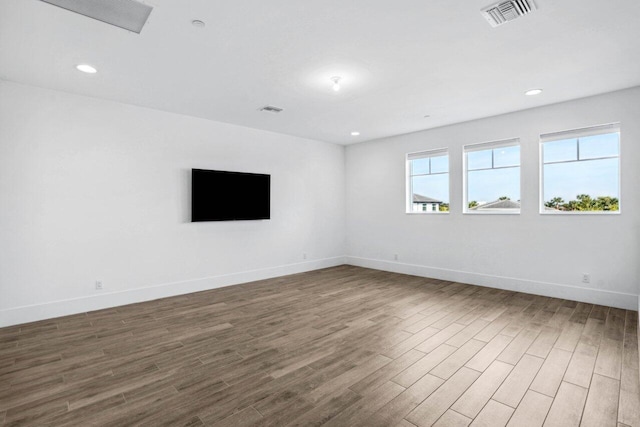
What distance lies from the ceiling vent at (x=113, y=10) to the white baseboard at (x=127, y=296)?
3400 mm

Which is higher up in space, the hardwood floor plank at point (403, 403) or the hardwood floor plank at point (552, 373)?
the hardwood floor plank at point (552, 373)

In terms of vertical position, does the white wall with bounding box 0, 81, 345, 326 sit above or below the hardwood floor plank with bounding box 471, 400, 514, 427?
above

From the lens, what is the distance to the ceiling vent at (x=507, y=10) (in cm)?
231

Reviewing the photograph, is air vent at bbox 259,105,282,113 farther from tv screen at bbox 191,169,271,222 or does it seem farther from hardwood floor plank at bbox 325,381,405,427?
hardwood floor plank at bbox 325,381,405,427

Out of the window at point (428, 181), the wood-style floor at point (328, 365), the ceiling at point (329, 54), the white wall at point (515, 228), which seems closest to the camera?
the wood-style floor at point (328, 365)

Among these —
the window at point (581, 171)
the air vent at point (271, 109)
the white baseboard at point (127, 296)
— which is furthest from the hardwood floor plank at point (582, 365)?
the white baseboard at point (127, 296)

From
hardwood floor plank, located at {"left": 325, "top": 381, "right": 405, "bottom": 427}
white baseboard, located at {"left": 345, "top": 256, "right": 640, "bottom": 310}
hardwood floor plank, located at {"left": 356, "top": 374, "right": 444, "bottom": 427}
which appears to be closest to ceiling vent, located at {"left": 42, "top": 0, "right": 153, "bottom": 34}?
hardwood floor plank, located at {"left": 325, "top": 381, "right": 405, "bottom": 427}

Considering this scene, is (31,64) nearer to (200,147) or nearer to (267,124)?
(200,147)

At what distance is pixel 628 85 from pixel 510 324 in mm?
3290

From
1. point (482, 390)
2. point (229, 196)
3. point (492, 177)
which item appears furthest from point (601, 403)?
point (229, 196)

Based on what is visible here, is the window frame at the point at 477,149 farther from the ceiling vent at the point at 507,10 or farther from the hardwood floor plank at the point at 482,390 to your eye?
the hardwood floor plank at the point at 482,390

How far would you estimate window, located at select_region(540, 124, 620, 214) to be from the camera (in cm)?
424

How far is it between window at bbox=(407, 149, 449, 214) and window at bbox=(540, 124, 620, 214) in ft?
5.10

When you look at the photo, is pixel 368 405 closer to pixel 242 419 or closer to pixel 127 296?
pixel 242 419
